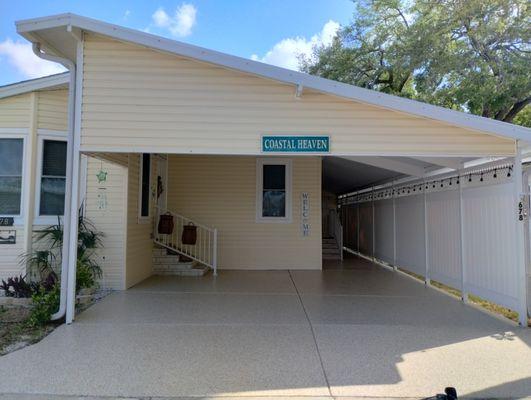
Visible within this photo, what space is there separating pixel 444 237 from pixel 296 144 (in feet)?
13.6

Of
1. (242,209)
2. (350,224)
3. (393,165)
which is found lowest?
(350,224)

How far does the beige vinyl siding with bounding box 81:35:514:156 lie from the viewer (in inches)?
217

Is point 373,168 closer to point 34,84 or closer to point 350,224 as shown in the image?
point 350,224

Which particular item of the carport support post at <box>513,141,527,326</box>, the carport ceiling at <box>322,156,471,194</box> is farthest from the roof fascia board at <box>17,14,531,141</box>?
the carport ceiling at <box>322,156,471,194</box>

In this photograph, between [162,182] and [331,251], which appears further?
[331,251]

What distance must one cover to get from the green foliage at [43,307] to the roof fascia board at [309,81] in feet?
11.2

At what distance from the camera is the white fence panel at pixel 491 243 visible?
591cm

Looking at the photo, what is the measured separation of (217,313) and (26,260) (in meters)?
3.68

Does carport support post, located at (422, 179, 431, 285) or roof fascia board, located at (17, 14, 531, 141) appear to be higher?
roof fascia board, located at (17, 14, 531, 141)

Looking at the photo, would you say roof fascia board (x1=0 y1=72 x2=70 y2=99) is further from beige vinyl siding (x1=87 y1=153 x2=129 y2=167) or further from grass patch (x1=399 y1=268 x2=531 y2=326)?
grass patch (x1=399 y1=268 x2=531 y2=326)

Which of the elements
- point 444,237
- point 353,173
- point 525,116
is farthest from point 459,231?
point 525,116

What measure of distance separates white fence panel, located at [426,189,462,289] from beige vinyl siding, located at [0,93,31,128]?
7686mm

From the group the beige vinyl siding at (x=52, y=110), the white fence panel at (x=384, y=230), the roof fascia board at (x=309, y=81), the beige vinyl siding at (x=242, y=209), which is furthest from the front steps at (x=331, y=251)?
the beige vinyl siding at (x=52, y=110)

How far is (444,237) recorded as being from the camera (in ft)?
26.3
